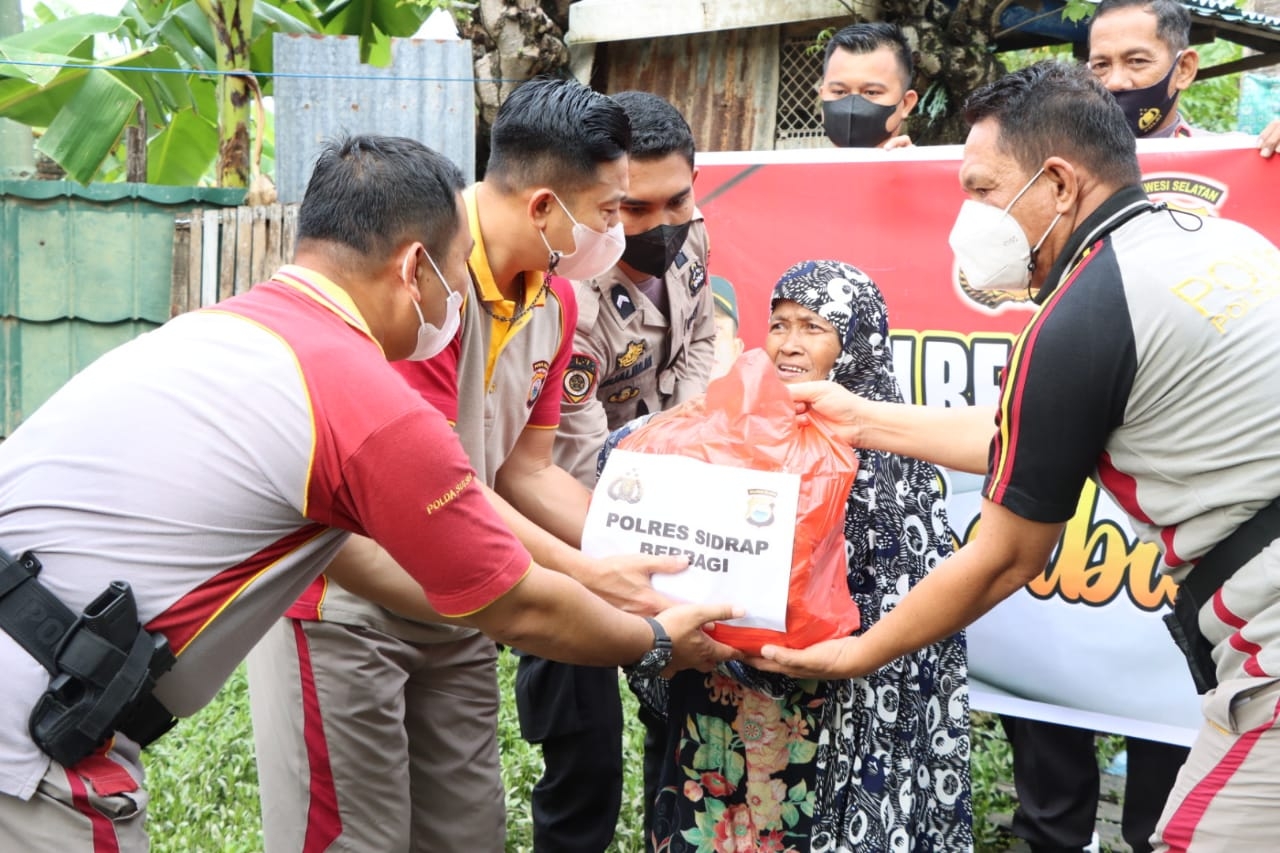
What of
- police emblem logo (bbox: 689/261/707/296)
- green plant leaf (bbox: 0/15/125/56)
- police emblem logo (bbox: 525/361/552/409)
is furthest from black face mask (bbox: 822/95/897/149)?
green plant leaf (bbox: 0/15/125/56)

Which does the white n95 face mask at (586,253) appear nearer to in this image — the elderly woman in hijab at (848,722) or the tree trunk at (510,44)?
the elderly woman in hijab at (848,722)

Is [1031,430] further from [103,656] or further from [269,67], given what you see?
[269,67]

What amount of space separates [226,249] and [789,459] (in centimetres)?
497

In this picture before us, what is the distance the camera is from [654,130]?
3.52m

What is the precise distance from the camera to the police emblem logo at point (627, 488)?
295 cm

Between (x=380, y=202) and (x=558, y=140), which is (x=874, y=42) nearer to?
(x=558, y=140)

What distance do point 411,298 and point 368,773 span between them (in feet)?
4.09

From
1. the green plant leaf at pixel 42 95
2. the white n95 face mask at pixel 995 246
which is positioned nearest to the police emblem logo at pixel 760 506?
the white n95 face mask at pixel 995 246

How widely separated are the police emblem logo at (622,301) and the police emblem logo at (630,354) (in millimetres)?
92

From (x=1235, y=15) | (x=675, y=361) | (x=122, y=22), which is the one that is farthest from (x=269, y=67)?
(x=1235, y=15)

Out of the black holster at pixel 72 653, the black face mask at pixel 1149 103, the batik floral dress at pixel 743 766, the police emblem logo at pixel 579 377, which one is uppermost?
the black face mask at pixel 1149 103

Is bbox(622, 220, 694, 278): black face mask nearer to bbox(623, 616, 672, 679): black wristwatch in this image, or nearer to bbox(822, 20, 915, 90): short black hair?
bbox(623, 616, 672, 679): black wristwatch

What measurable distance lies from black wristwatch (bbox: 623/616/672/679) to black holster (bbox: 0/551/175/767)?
1.09 metres

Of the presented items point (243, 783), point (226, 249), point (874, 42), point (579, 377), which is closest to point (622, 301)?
point (579, 377)
